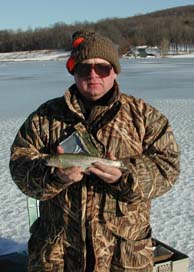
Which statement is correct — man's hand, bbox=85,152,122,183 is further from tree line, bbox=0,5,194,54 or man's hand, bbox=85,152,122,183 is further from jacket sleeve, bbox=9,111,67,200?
tree line, bbox=0,5,194,54

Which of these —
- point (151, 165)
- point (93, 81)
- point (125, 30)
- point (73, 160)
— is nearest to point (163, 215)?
point (151, 165)

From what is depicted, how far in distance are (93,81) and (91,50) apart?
Answer: 13 cm

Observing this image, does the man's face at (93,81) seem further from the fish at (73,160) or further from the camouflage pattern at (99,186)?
the fish at (73,160)

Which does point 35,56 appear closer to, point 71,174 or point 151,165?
point 151,165

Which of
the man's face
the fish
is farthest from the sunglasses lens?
the fish

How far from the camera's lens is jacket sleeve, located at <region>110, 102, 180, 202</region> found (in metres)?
1.90

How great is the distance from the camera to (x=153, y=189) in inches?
77.8

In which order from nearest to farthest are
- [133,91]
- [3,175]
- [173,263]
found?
[173,263]
[3,175]
[133,91]

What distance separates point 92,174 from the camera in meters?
1.90

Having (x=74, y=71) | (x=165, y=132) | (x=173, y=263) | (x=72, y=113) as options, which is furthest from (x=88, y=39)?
(x=173, y=263)

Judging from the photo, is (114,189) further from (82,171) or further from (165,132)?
(165,132)

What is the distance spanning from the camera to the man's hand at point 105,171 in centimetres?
179

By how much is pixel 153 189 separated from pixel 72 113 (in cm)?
46

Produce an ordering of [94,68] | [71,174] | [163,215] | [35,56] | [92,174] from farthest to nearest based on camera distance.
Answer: [35,56], [163,215], [94,68], [92,174], [71,174]
